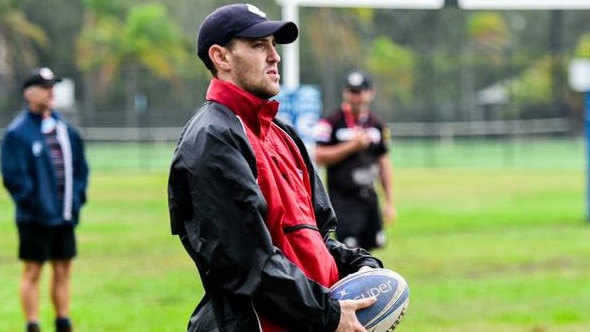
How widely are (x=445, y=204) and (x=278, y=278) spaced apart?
2109 centimetres

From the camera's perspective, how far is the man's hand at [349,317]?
4438 millimetres

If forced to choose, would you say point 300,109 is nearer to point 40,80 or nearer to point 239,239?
point 40,80

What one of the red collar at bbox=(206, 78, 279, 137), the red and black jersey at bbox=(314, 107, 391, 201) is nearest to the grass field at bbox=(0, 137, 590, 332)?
the red and black jersey at bbox=(314, 107, 391, 201)

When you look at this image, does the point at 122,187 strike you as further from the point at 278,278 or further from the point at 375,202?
the point at 278,278

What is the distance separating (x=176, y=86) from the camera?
46000mm

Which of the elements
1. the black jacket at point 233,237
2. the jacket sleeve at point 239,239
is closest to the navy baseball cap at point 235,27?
the black jacket at point 233,237

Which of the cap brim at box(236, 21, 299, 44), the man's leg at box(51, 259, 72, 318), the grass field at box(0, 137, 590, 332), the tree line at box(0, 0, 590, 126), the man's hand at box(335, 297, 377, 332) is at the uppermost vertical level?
the cap brim at box(236, 21, 299, 44)

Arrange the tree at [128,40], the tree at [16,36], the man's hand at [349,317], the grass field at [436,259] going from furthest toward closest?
the tree at [16,36], the tree at [128,40], the grass field at [436,259], the man's hand at [349,317]

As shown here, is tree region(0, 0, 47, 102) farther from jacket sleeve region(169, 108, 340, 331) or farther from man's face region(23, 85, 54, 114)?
jacket sleeve region(169, 108, 340, 331)

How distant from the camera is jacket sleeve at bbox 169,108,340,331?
428 centimetres

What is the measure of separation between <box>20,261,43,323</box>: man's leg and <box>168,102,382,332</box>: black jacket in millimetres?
5848

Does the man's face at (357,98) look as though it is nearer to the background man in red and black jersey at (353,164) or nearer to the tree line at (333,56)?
the background man in red and black jersey at (353,164)

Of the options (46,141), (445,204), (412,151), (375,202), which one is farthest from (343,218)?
(412,151)

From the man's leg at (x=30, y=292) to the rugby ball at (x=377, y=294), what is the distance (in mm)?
5810
